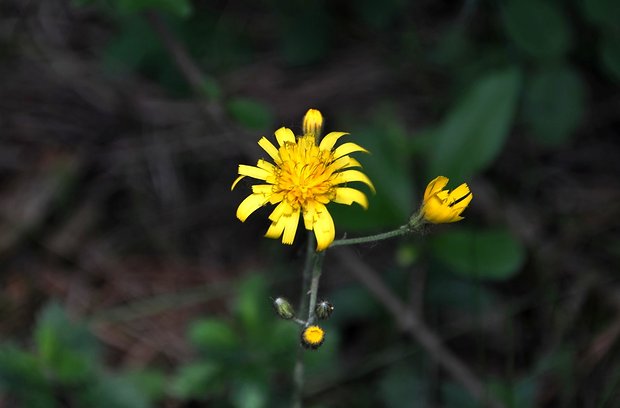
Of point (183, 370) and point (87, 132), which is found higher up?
point (87, 132)

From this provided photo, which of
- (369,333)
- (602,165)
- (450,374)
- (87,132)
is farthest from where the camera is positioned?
(87,132)

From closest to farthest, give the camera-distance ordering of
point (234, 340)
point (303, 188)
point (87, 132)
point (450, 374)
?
point (303, 188)
point (234, 340)
point (450, 374)
point (87, 132)

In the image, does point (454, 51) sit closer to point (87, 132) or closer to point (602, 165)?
point (602, 165)

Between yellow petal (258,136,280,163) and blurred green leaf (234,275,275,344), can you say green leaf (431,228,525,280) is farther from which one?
yellow petal (258,136,280,163)

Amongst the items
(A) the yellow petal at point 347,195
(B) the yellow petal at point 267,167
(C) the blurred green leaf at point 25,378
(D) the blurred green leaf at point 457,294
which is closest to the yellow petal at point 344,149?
(A) the yellow petal at point 347,195

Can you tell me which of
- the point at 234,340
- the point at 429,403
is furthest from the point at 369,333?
the point at 234,340

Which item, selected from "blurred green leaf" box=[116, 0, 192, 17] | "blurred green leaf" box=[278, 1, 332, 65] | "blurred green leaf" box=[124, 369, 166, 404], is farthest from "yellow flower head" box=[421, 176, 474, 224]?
"blurred green leaf" box=[278, 1, 332, 65]

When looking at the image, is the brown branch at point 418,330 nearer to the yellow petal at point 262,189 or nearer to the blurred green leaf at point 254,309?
the blurred green leaf at point 254,309
